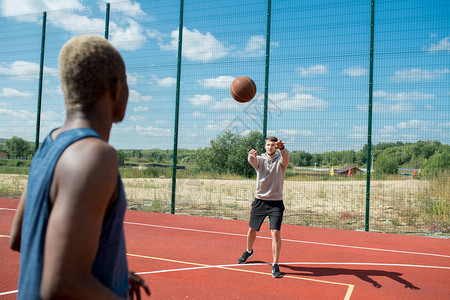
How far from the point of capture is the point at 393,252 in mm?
6117

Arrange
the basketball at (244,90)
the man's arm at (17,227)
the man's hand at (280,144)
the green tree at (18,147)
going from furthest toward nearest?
the green tree at (18,147) → the basketball at (244,90) → the man's hand at (280,144) → the man's arm at (17,227)

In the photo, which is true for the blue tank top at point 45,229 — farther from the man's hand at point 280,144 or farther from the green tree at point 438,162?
the green tree at point 438,162

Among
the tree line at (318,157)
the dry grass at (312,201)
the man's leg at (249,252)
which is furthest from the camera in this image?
the dry grass at (312,201)

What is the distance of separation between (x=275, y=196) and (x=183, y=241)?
6.92ft

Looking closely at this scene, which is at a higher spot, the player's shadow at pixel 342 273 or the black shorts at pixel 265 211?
the black shorts at pixel 265 211

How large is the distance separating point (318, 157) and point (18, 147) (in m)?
9.57

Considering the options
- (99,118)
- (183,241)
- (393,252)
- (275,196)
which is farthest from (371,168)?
(99,118)

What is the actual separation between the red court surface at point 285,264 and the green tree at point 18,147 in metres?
4.24

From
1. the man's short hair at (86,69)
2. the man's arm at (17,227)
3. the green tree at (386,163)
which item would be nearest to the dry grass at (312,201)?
the green tree at (386,163)

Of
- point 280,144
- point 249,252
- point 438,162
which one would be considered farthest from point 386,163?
point 249,252

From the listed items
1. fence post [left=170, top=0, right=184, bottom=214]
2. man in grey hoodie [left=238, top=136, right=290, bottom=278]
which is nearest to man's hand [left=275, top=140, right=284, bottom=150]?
man in grey hoodie [left=238, top=136, right=290, bottom=278]

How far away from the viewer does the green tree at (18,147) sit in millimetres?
11566

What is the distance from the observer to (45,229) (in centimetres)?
90

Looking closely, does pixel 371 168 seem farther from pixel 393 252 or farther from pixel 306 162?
pixel 393 252
